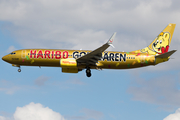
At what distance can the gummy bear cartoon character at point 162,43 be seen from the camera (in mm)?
51125

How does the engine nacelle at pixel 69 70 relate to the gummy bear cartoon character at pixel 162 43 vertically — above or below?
below

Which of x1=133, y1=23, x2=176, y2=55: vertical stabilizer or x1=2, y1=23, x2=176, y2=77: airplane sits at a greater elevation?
x1=133, y1=23, x2=176, y2=55: vertical stabilizer

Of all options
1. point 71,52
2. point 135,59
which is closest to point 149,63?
point 135,59

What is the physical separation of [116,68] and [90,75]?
4.76 metres

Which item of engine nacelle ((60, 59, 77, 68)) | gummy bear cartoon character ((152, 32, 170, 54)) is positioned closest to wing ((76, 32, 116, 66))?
engine nacelle ((60, 59, 77, 68))

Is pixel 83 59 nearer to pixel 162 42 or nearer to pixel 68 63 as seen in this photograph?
pixel 68 63

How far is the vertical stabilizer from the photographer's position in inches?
2004

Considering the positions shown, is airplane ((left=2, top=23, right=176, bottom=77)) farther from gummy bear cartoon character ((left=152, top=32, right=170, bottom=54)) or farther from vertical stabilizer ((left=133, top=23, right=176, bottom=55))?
gummy bear cartoon character ((left=152, top=32, right=170, bottom=54))

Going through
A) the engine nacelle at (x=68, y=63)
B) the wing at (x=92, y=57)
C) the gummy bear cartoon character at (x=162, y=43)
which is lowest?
the engine nacelle at (x=68, y=63)

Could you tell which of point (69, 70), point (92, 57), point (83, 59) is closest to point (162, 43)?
point (92, 57)

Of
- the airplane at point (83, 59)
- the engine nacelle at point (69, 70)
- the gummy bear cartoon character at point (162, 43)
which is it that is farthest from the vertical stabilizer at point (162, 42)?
the engine nacelle at point (69, 70)

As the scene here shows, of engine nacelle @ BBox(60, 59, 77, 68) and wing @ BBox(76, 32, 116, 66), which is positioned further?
engine nacelle @ BBox(60, 59, 77, 68)

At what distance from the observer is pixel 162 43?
51.6 m

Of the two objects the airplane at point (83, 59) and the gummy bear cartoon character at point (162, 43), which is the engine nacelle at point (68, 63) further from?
the gummy bear cartoon character at point (162, 43)
